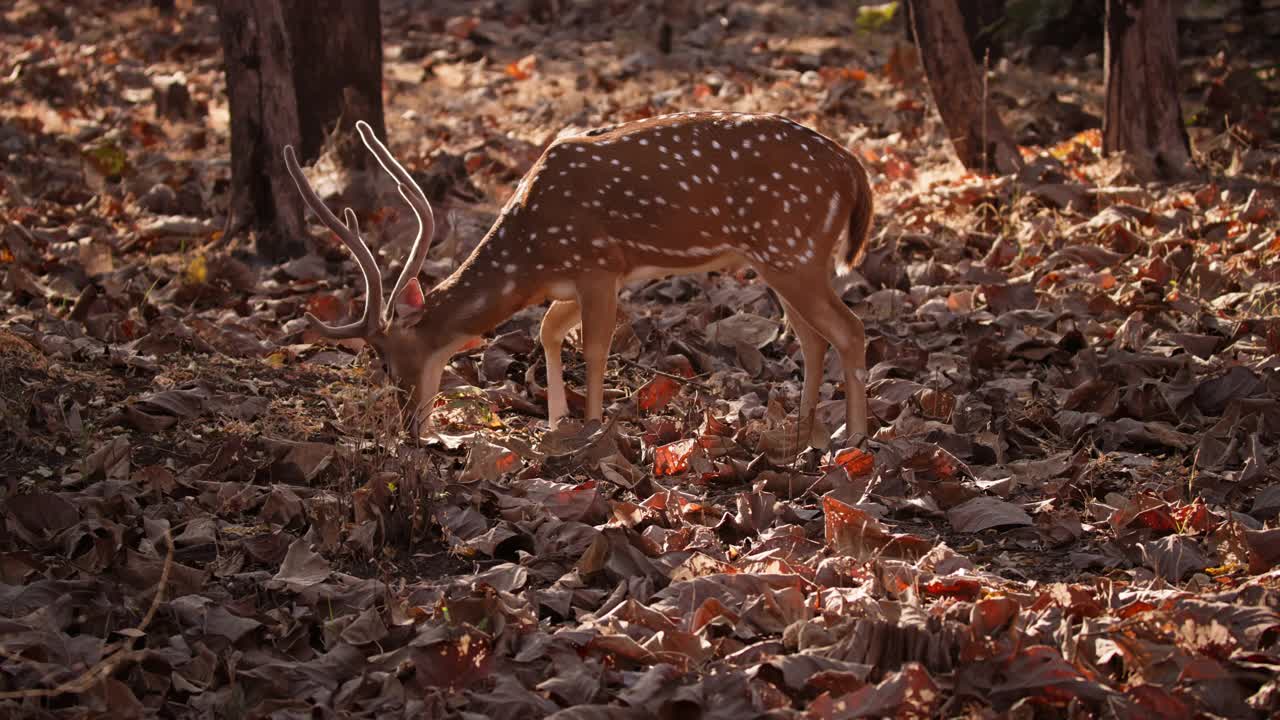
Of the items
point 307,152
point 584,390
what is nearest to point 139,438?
point 584,390

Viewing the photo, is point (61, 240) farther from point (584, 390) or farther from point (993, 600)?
point (993, 600)

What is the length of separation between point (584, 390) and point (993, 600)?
3179 millimetres

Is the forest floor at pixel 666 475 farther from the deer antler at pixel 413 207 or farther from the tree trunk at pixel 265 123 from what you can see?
the deer antler at pixel 413 207

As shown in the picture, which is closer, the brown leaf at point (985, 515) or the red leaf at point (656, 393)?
the brown leaf at point (985, 515)

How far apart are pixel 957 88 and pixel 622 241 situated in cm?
506

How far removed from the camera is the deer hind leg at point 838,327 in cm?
612

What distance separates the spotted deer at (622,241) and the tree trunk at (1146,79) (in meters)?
4.75

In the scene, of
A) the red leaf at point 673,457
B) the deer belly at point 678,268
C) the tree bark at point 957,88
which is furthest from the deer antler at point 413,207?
the tree bark at point 957,88

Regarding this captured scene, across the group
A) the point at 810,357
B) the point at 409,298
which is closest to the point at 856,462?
the point at 810,357

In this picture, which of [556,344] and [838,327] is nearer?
[838,327]

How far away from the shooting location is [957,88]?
10.3 meters

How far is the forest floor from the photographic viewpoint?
3834 millimetres

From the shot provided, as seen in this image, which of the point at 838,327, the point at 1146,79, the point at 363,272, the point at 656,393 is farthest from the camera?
the point at 1146,79

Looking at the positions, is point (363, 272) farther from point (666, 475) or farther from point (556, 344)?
point (666, 475)
